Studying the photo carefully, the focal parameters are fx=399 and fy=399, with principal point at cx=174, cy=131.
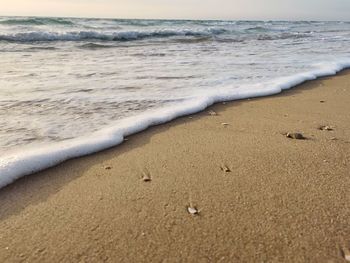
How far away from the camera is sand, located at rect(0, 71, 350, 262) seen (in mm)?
1512

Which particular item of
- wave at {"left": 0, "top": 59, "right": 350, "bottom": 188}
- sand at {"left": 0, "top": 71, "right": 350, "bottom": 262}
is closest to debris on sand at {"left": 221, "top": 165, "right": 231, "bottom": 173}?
sand at {"left": 0, "top": 71, "right": 350, "bottom": 262}


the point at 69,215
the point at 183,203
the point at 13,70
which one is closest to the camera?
the point at 69,215

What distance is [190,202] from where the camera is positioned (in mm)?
1881

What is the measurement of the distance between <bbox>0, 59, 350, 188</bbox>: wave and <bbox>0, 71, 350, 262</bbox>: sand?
7 centimetres

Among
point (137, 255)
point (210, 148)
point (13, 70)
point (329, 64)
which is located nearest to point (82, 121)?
point (210, 148)

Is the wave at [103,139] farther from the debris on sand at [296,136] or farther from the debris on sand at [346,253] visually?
the debris on sand at [346,253]

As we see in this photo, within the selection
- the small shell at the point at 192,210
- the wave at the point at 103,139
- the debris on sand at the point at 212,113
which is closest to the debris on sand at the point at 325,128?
the debris on sand at the point at 212,113

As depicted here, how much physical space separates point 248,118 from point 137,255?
88.0 inches

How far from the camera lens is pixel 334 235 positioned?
1605 millimetres

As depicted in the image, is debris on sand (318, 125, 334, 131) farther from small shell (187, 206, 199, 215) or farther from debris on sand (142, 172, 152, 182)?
small shell (187, 206, 199, 215)

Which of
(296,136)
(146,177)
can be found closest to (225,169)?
(146,177)

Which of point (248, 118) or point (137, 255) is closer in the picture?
point (137, 255)

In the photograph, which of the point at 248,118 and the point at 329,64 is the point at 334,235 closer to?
the point at 248,118

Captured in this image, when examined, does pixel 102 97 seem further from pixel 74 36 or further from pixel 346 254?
pixel 74 36
